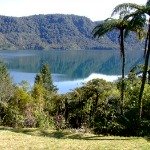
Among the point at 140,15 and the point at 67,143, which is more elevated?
the point at 140,15

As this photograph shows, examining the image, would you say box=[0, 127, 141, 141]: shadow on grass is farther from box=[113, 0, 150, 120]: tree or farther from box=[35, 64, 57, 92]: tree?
box=[35, 64, 57, 92]: tree

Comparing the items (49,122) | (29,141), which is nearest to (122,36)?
(49,122)

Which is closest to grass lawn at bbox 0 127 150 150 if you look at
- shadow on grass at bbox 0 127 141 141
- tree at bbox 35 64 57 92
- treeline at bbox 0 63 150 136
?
shadow on grass at bbox 0 127 141 141

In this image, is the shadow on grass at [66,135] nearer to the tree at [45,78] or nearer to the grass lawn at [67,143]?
the grass lawn at [67,143]

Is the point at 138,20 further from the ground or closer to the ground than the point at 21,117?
further from the ground

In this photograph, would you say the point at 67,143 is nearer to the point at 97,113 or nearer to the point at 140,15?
the point at 140,15

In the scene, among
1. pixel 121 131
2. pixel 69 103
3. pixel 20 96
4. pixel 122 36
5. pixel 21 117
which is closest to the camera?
pixel 121 131

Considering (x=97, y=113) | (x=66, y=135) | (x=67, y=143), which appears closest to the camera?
(x=67, y=143)

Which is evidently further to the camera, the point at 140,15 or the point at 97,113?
the point at 97,113

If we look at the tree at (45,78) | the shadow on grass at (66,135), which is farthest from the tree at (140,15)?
the tree at (45,78)

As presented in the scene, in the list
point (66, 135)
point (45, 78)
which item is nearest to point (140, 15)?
point (66, 135)

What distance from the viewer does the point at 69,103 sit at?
39.3 m

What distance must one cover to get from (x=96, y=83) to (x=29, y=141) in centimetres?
1634

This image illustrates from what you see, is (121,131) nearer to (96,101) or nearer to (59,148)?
(59,148)
